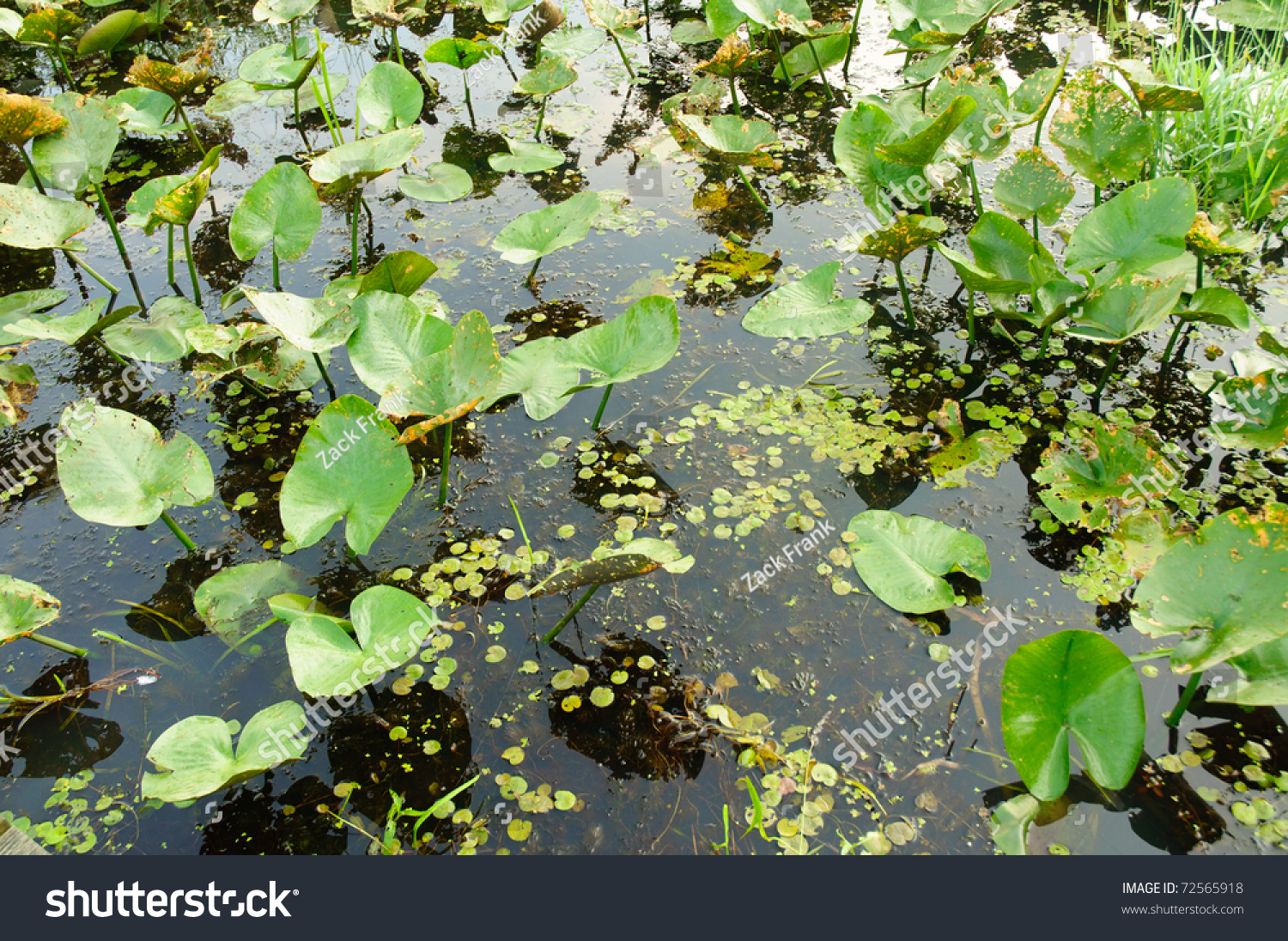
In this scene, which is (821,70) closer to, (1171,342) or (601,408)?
(1171,342)

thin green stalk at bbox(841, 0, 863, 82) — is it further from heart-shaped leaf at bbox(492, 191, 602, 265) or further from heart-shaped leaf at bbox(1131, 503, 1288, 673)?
heart-shaped leaf at bbox(1131, 503, 1288, 673)

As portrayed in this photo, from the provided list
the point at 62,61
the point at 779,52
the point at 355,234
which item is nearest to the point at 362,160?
the point at 355,234

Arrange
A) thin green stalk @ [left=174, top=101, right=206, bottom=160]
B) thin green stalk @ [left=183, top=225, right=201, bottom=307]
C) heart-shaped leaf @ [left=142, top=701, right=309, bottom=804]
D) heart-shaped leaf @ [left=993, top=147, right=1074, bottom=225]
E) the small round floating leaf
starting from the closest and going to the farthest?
1. heart-shaped leaf @ [left=142, top=701, right=309, bottom=804]
2. heart-shaped leaf @ [left=993, top=147, right=1074, bottom=225]
3. thin green stalk @ [left=183, top=225, right=201, bottom=307]
4. the small round floating leaf
5. thin green stalk @ [left=174, top=101, right=206, bottom=160]

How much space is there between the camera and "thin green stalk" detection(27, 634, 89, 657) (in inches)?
60.7

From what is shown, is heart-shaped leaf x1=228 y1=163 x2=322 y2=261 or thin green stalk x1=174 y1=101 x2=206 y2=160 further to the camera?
thin green stalk x1=174 y1=101 x2=206 y2=160

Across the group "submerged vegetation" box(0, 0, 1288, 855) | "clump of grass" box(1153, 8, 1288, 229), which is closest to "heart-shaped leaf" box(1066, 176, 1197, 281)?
"submerged vegetation" box(0, 0, 1288, 855)

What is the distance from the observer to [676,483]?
185cm

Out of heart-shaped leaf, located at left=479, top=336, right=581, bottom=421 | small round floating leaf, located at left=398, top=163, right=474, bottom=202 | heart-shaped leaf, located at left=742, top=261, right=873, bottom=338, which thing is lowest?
heart-shaped leaf, located at left=479, top=336, right=581, bottom=421

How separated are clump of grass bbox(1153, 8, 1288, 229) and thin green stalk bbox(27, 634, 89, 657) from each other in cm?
284

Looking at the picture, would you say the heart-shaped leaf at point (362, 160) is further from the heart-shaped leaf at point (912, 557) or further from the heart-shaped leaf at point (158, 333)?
the heart-shaped leaf at point (912, 557)
